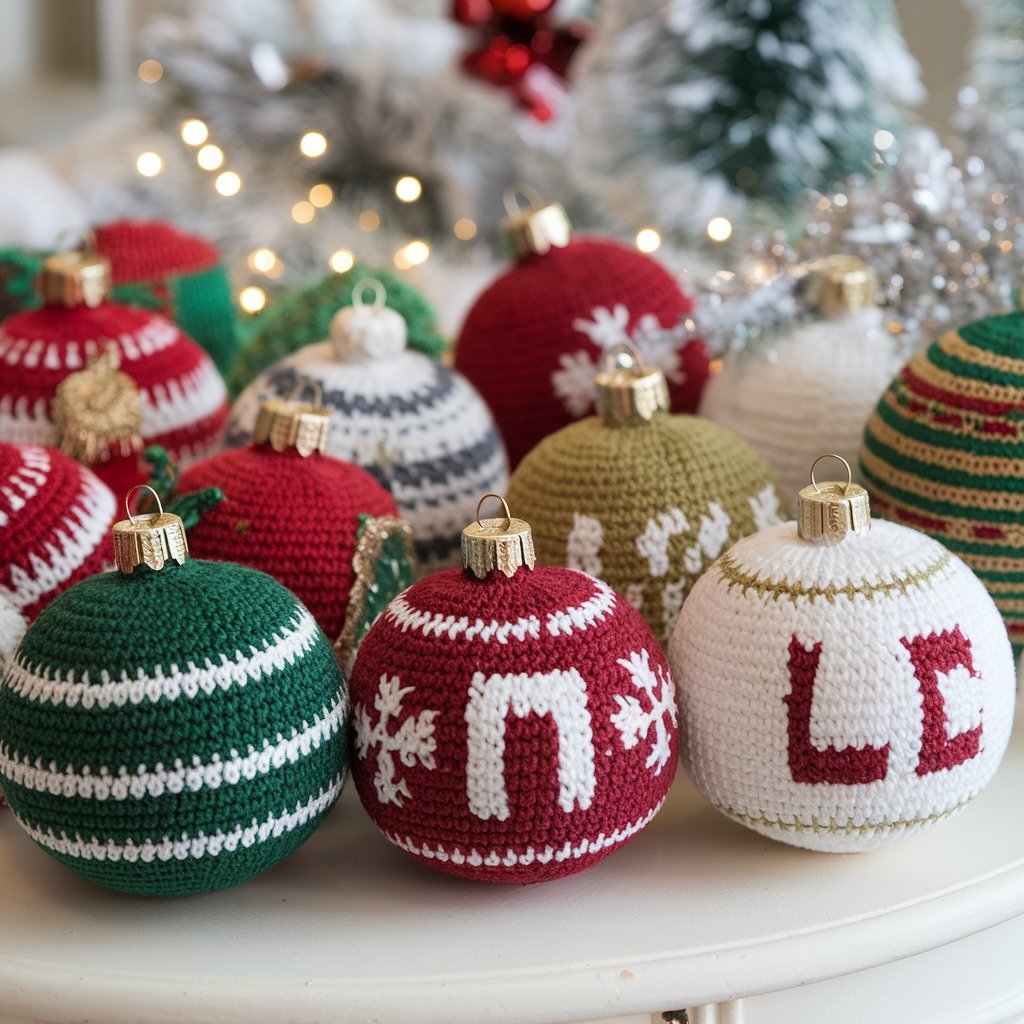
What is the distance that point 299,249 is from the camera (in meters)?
1.49

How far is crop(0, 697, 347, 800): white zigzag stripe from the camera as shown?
536 millimetres

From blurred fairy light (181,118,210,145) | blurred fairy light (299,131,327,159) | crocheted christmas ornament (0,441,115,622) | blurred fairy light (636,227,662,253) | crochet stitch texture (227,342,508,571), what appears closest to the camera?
crocheted christmas ornament (0,441,115,622)

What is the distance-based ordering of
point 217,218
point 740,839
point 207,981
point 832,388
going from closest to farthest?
point 207,981, point 740,839, point 832,388, point 217,218

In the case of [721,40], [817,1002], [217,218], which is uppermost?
[721,40]

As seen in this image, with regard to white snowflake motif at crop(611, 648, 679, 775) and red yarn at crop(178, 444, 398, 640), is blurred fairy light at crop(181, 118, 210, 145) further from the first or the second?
white snowflake motif at crop(611, 648, 679, 775)

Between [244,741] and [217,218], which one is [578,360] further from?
[217,218]

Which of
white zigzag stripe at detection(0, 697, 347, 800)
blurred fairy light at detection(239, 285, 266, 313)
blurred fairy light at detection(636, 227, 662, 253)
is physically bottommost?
blurred fairy light at detection(239, 285, 266, 313)

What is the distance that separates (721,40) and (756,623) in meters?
0.85

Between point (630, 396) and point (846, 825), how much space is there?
0.84 ft

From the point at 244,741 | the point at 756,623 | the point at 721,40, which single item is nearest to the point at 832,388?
the point at 756,623

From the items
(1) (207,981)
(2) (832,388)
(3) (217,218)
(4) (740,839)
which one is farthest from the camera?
(3) (217,218)

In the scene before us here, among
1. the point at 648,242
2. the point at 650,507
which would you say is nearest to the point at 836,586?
the point at 650,507

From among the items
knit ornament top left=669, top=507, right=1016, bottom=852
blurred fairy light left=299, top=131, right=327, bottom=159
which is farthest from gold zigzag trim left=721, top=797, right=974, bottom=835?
blurred fairy light left=299, top=131, right=327, bottom=159

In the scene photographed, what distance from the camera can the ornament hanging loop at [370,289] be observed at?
2.75ft
